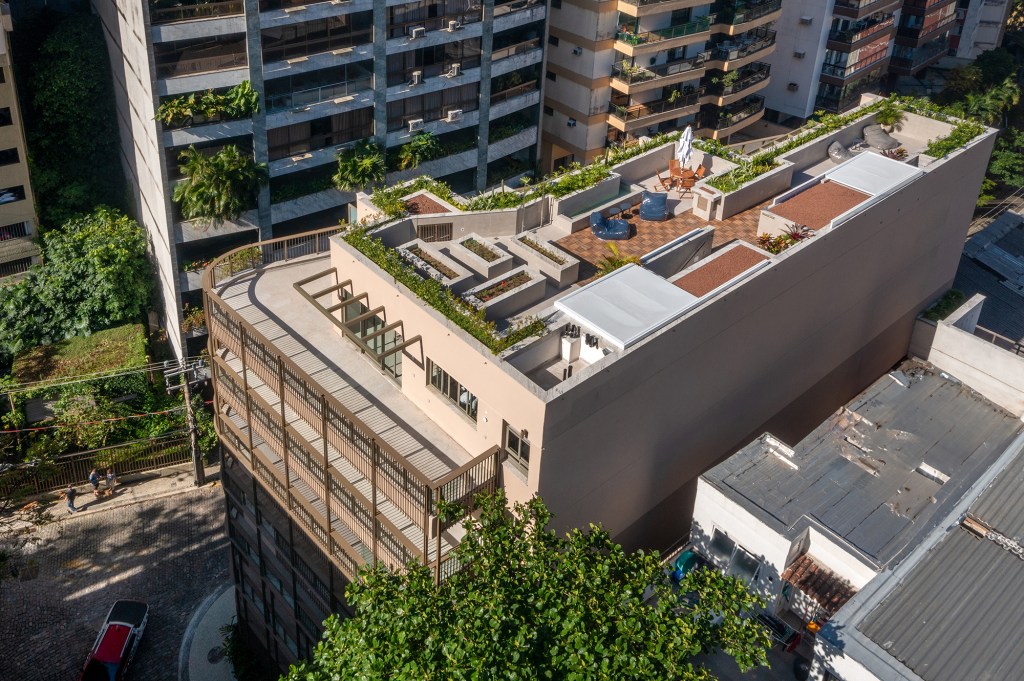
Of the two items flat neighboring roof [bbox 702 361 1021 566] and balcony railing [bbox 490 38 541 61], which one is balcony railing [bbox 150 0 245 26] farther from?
flat neighboring roof [bbox 702 361 1021 566]

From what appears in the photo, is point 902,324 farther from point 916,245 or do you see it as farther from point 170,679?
point 170,679

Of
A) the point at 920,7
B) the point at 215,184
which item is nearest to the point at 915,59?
the point at 920,7

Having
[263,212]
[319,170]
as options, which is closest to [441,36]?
[319,170]

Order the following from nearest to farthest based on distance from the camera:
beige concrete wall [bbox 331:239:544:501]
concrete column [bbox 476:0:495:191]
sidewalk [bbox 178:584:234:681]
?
beige concrete wall [bbox 331:239:544:501]
sidewalk [bbox 178:584:234:681]
concrete column [bbox 476:0:495:191]

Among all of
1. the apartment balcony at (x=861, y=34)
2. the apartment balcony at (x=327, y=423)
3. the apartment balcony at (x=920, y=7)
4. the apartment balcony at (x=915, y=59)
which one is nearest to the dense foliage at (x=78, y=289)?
the apartment balcony at (x=327, y=423)

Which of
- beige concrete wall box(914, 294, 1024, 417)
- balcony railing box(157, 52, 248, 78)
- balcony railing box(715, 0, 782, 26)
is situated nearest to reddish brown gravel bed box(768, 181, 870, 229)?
beige concrete wall box(914, 294, 1024, 417)

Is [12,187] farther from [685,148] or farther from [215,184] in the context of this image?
[685,148]
